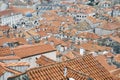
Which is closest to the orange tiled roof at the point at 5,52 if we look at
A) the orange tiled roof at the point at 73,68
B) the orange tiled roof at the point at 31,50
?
the orange tiled roof at the point at 31,50

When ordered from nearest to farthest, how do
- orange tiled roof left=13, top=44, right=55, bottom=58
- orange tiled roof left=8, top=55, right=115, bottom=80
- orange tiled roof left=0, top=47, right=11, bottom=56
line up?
orange tiled roof left=8, top=55, right=115, bottom=80 < orange tiled roof left=0, top=47, right=11, bottom=56 < orange tiled roof left=13, top=44, right=55, bottom=58

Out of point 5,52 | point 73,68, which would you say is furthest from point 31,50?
point 73,68

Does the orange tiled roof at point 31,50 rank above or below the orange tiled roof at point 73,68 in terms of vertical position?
below

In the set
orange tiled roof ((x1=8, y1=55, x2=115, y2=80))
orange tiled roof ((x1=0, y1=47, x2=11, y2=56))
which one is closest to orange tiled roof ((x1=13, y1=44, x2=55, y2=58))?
orange tiled roof ((x1=0, y1=47, x2=11, y2=56))

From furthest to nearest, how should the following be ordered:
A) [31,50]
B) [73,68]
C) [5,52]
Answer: [31,50] → [5,52] → [73,68]

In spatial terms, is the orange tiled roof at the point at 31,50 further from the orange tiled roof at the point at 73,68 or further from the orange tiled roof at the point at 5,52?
the orange tiled roof at the point at 73,68

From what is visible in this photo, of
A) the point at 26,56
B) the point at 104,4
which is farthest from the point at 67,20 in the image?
the point at 26,56

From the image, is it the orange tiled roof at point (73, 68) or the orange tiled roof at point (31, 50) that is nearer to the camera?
the orange tiled roof at point (73, 68)

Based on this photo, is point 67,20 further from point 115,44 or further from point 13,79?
point 13,79

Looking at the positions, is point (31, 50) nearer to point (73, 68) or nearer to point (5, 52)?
point (5, 52)

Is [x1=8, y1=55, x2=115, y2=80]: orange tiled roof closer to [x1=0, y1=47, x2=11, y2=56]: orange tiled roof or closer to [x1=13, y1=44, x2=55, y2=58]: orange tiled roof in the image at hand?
[x1=0, y1=47, x2=11, y2=56]: orange tiled roof

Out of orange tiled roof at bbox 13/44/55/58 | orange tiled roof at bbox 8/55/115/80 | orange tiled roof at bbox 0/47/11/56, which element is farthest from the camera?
orange tiled roof at bbox 13/44/55/58
